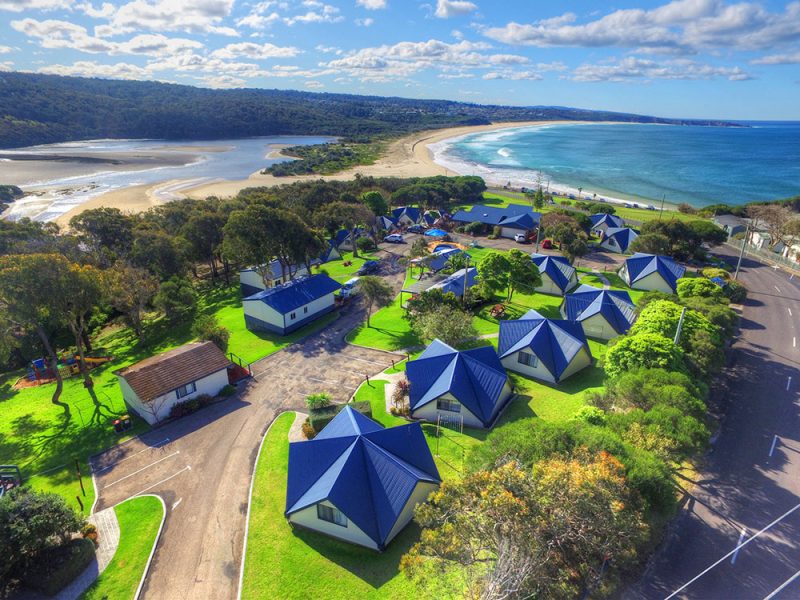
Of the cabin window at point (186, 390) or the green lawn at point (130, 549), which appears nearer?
the green lawn at point (130, 549)

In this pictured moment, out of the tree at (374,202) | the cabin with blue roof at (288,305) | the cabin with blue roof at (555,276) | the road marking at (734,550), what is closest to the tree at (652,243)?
the cabin with blue roof at (555,276)

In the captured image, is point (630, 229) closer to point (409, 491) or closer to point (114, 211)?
point (409, 491)

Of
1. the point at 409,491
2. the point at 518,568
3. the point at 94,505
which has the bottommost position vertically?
the point at 94,505

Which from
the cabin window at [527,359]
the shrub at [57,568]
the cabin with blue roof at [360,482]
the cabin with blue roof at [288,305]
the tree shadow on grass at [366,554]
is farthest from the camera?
the cabin with blue roof at [288,305]

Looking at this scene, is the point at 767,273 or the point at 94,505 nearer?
the point at 94,505

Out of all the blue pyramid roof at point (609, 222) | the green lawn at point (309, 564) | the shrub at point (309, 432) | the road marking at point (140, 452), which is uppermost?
the blue pyramid roof at point (609, 222)

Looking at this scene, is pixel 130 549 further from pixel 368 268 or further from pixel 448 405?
pixel 368 268

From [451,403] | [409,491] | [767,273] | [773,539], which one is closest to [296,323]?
[451,403]

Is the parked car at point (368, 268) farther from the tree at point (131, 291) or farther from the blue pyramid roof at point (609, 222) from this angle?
the blue pyramid roof at point (609, 222)
